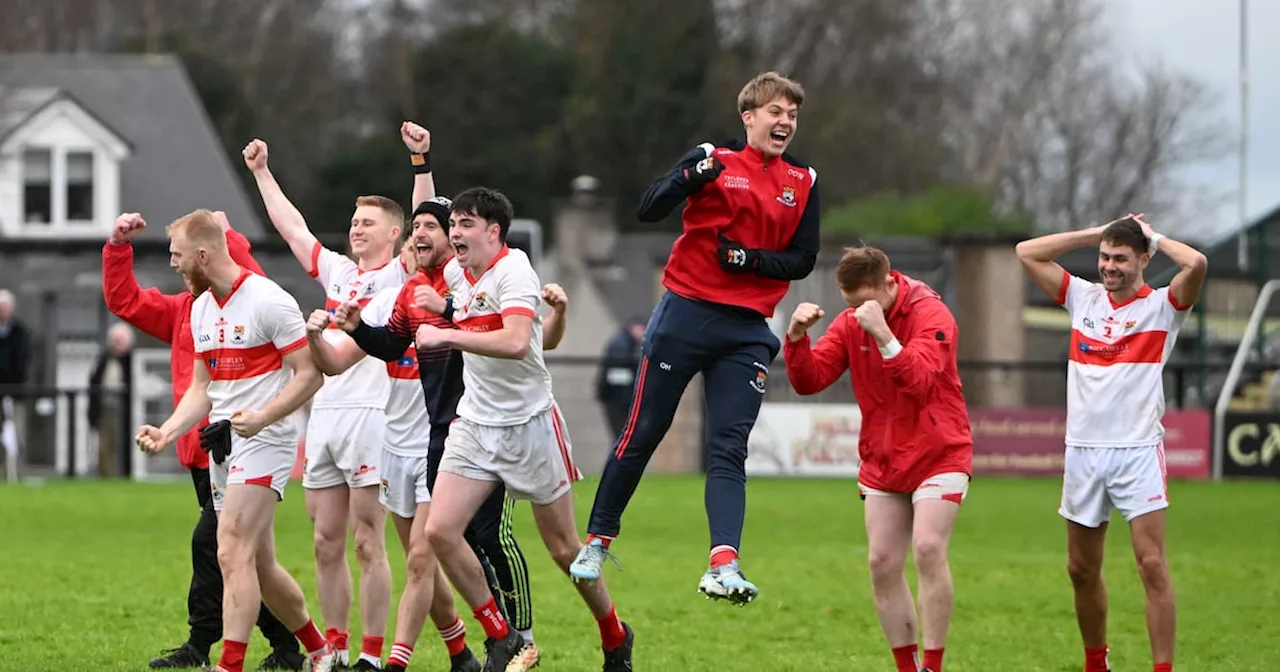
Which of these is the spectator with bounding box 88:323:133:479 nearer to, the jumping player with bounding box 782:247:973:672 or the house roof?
the jumping player with bounding box 782:247:973:672

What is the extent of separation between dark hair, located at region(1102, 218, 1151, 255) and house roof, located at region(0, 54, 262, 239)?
37908 mm

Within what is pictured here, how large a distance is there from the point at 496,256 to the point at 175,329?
6.68 ft

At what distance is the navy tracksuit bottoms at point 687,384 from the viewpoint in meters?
8.93

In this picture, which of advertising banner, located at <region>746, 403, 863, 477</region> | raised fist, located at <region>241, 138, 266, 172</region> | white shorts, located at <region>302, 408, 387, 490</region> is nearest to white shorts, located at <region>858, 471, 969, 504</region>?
white shorts, located at <region>302, 408, 387, 490</region>

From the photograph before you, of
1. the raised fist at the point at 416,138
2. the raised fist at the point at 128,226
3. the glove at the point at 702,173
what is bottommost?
the raised fist at the point at 128,226

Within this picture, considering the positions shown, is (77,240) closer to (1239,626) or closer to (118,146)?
(118,146)

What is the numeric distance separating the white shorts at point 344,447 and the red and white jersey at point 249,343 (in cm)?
62

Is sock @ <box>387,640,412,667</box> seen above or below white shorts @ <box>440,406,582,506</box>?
below

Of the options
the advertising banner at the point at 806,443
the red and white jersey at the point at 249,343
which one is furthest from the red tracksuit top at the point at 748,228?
the advertising banner at the point at 806,443

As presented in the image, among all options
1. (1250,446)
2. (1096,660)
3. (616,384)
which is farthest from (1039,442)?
(1096,660)

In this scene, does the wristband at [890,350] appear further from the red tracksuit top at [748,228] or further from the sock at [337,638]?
the sock at [337,638]

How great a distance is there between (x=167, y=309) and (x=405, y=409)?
4.82ft

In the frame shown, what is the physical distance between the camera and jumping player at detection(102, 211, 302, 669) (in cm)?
993

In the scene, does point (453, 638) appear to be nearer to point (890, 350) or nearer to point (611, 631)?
point (611, 631)
